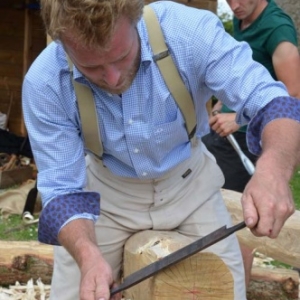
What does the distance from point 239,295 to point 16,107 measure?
8496 mm

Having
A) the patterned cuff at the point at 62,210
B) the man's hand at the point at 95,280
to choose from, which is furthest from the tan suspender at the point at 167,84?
the man's hand at the point at 95,280

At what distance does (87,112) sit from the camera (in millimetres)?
3053

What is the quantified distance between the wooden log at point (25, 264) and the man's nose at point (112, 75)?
268cm

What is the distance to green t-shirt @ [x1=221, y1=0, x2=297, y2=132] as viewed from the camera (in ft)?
15.7

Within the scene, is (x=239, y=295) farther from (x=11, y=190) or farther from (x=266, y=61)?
(x=11, y=190)

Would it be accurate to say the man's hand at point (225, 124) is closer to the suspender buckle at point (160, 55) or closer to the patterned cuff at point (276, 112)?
the suspender buckle at point (160, 55)

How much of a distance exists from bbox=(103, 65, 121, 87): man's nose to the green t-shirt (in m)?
2.21

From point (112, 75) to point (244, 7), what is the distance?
2.45 meters

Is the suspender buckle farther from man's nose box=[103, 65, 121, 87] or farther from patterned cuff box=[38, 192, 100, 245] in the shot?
patterned cuff box=[38, 192, 100, 245]

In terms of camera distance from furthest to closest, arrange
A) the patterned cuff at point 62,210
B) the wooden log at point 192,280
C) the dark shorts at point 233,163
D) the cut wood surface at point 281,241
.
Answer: the dark shorts at point 233,163 < the cut wood surface at point 281,241 < the patterned cuff at point 62,210 < the wooden log at point 192,280

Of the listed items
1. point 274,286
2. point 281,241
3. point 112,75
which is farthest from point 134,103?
point 274,286

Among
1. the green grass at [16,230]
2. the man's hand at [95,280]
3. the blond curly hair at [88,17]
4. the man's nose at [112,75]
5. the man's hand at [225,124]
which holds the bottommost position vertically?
the green grass at [16,230]

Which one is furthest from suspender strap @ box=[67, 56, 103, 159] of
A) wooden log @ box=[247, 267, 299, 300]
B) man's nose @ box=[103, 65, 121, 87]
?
wooden log @ box=[247, 267, 299, 300]

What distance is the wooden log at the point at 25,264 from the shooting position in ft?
17.2
